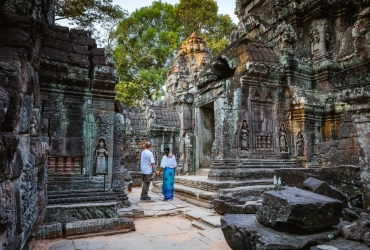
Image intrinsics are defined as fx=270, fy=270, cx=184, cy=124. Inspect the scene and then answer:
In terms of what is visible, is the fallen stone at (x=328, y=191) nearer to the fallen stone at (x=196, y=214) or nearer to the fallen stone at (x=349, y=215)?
the fallen stone at (x=349, y=215)

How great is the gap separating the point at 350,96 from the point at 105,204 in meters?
3.58

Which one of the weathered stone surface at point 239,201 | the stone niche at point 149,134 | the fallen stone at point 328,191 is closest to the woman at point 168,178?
the weathered stone surface at point 239,201

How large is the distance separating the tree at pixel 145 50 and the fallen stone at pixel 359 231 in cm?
1931

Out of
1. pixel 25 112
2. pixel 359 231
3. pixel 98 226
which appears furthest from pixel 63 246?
pixel 359 231

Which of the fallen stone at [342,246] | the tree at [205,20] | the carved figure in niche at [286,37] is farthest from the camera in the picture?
the tree at [205,20]

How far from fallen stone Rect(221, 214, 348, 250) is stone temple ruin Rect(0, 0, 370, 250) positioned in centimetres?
1

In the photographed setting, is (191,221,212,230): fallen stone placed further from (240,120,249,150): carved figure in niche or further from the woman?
(240,120,249,150): carved figure in niche

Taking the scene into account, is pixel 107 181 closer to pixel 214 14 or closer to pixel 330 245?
pixel 330 245

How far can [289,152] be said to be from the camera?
7926mm

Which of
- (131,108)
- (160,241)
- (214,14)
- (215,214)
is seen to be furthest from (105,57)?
(214,14)

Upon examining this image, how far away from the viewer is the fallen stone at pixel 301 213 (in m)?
2.58

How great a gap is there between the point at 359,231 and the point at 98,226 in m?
3.20

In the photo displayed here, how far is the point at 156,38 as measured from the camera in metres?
23.7

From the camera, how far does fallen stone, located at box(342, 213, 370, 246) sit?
91.0 inches
